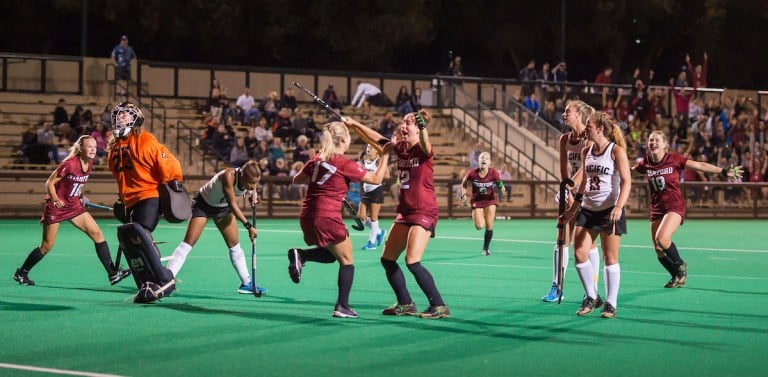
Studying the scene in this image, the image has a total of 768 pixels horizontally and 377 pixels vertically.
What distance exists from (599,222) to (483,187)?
9.30 metres

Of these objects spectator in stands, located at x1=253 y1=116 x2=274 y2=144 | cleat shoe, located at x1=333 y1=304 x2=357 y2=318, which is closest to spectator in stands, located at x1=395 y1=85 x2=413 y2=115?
spectator in stands, located at x1=253 y1=116 x2=274 y2=144

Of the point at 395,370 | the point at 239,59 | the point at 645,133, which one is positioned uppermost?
the point at 239,59

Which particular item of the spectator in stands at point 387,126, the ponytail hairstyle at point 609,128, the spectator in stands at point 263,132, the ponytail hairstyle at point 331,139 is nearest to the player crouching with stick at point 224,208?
the ponytail hairstyle at point 331,139

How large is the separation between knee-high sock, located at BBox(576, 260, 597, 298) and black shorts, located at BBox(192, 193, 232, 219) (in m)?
4.10

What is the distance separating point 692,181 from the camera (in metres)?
36.0

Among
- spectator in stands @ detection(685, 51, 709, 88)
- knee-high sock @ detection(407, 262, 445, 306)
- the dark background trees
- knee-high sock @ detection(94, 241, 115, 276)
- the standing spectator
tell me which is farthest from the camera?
the dark background trees

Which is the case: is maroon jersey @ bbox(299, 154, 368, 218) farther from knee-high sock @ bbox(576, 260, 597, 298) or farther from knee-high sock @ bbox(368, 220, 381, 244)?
knee-high sock @ bbox(368, 220, 381, 244)

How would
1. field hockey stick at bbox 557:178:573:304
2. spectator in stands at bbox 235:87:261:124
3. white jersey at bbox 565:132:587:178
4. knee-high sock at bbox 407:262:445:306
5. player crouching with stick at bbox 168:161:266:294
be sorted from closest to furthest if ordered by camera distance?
knee-high sock at bbox 407:262:445:306 < field hockey stick at bbox 557:178:573:304 < white jersey at bbox 565:132:587:178 < player crouching with stick at bbox 168:161:266:294 < spectator in stands at bbox 235:87:261:124

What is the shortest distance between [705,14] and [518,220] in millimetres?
24666

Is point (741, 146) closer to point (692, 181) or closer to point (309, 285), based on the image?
point (692, 181)

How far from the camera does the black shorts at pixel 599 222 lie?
1180 centimetres

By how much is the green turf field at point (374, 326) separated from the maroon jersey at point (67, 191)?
86 centimetres

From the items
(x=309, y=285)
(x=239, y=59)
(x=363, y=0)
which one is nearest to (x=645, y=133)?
(x=363, y=0)

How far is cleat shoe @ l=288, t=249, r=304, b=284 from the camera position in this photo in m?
11.8
